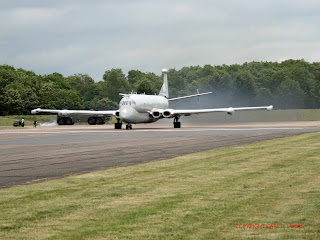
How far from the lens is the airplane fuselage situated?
5966 cm

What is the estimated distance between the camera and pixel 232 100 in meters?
109

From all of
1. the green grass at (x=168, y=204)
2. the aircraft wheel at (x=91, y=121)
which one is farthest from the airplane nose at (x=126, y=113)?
the green grass at (x=168, y=204)

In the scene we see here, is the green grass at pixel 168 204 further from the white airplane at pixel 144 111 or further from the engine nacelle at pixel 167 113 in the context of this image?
the engine nacelle at pixel 167 113

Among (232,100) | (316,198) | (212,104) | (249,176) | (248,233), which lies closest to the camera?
(248,233)

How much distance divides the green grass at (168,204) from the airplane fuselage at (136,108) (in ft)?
140

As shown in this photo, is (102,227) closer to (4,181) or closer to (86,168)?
(4,181)

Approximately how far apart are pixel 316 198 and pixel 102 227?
4.37m

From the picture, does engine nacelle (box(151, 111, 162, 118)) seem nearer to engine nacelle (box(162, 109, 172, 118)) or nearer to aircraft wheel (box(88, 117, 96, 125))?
engine nacelle (box(162, 109, 172, 118))

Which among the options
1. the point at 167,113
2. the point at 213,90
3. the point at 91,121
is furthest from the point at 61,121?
the point at 213,90

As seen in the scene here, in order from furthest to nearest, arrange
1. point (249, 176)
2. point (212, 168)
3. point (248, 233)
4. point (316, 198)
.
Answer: point (212, 168) < point (249, 176) < point (316, 198) < point (248, 233)

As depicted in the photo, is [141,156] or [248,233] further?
[141,156]

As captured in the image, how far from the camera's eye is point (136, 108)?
2395 inches

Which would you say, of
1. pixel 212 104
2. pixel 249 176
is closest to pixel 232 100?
pixel 212 104

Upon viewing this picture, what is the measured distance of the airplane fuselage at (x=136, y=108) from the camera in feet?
196
